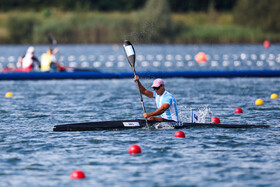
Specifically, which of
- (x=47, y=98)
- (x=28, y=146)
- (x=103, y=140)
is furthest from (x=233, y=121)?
(x=47, y=98)

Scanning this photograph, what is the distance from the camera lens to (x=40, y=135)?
45.1ft

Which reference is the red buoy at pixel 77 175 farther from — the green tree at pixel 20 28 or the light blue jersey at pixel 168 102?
the green tree at pixel 20 28

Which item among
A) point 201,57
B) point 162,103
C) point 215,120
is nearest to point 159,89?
point 162,103

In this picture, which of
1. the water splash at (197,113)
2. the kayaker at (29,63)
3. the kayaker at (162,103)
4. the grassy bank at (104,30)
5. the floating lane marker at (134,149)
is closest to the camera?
the floating lane marker at (134,149)

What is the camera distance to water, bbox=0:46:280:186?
9.95 m

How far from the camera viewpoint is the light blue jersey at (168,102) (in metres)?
13.9

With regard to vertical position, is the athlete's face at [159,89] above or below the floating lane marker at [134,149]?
above

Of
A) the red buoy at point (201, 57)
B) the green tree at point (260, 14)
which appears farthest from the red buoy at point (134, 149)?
the green tree at point (260, 14)

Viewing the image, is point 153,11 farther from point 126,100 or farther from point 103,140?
point 103,140

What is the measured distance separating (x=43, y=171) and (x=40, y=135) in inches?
134

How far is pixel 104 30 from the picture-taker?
218 feet

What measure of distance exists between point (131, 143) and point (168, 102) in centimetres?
160

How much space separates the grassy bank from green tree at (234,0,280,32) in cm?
117

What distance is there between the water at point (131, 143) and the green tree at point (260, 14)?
4691cm
